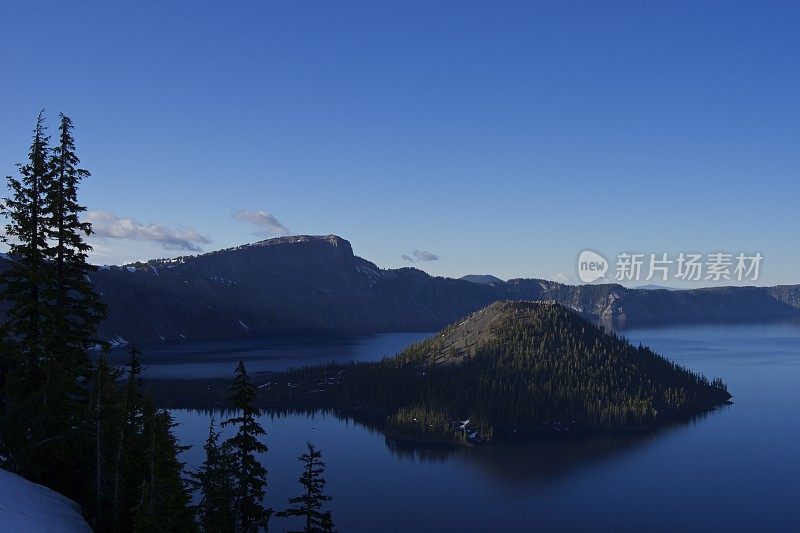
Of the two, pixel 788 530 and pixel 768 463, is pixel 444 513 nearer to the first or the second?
pixel 788 530

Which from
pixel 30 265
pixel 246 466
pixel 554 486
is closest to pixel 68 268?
pixel 30 265

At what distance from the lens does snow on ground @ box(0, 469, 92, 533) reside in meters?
30.1

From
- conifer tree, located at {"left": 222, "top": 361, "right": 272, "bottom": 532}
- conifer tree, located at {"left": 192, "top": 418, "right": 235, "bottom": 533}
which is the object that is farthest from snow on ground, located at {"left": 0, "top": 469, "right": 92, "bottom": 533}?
conifer tree, located at {"left": 222, "top": 361, "right": 272, "bottom": 532}

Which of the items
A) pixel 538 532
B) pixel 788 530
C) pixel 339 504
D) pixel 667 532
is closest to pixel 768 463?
pixel 788 530

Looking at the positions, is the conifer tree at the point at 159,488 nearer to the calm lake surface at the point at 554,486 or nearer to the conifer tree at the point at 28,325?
the conifer tree at the point at 28,325

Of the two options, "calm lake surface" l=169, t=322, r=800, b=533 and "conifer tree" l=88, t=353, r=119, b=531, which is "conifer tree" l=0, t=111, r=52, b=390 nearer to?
"conifer tree" l=88, t=353, r=119, b=531

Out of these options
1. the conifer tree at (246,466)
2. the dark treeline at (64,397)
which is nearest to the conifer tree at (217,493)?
the conifer tree at (246,466)

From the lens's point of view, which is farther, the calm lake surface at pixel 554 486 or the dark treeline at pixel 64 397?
the calm lake surface at pixel 554 486

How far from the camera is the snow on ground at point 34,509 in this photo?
30.1m

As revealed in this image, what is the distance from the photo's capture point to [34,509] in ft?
107

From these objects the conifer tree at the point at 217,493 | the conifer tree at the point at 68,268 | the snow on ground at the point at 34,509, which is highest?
the conifer tree at the point at 68,268

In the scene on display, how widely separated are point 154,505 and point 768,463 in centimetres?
18773

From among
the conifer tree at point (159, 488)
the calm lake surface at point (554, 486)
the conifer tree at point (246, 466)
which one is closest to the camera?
the conifer tree at point (159, 488)

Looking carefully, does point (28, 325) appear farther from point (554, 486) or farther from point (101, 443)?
point (554, 486)
